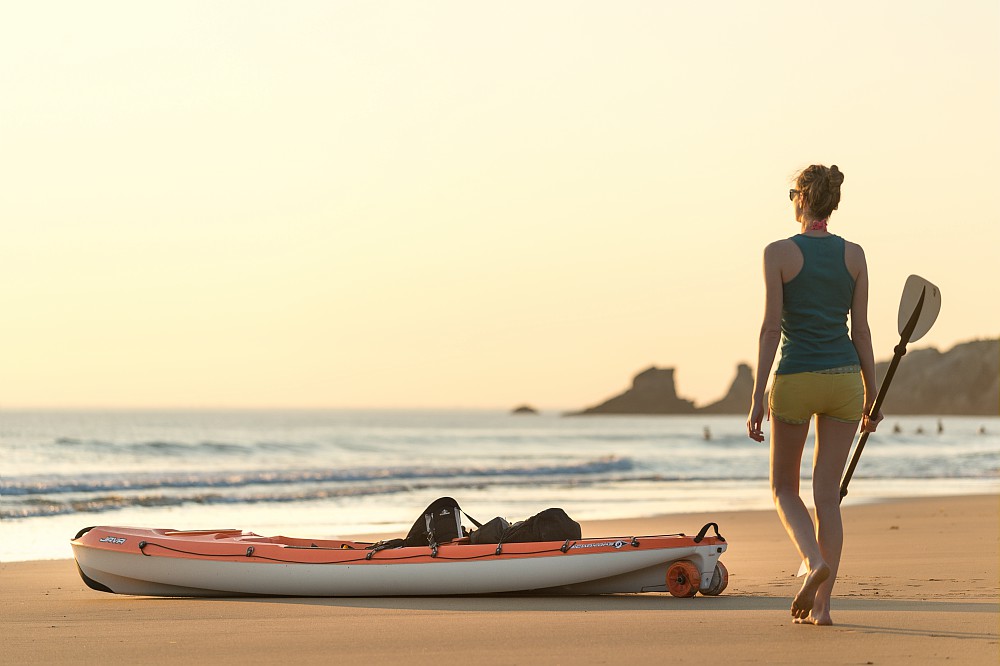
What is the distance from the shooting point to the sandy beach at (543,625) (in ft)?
15.7

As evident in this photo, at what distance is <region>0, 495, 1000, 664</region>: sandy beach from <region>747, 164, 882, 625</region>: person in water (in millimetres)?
477

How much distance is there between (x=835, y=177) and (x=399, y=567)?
3669 mm

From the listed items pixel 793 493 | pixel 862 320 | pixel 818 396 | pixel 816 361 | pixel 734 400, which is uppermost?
pixel 862 320

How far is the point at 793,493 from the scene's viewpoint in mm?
5133

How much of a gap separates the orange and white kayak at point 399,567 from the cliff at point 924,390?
416ft

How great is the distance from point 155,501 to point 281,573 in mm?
11178

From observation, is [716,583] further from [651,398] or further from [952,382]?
[952,382]

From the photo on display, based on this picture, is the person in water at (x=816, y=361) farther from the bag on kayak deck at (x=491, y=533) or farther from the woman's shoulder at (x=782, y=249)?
the bag on kayak deck at (x=491, y=533)

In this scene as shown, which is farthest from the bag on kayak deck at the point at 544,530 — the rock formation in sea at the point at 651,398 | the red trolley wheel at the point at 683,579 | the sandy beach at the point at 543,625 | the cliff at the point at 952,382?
the cliff at the point at 952,382

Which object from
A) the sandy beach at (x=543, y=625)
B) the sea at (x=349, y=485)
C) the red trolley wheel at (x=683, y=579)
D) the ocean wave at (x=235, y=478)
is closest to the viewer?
the sandy beach at (x=543, y=625)

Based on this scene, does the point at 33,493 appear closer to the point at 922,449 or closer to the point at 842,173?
the point at 842,173

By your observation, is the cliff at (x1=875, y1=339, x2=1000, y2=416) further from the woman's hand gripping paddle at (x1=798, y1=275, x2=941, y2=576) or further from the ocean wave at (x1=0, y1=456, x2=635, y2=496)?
the woman's hand gripping paddle at (x1=798, y1=275, x2=941, y2=576)

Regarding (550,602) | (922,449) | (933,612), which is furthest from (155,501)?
(922,449)

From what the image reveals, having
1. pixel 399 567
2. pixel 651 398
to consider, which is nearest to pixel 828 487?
pixel 399 567
